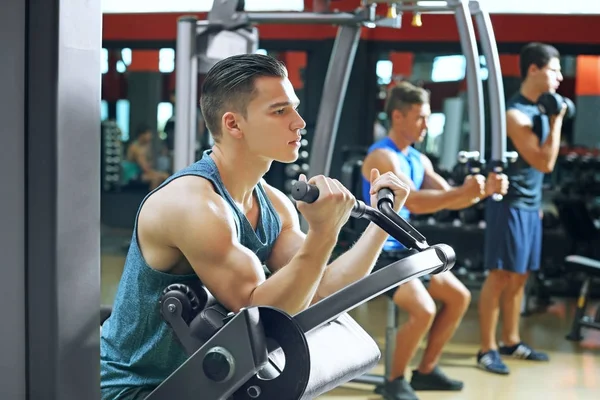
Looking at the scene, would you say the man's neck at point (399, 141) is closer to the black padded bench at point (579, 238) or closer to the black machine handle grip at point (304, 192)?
the black padded bench at point (579, 238)

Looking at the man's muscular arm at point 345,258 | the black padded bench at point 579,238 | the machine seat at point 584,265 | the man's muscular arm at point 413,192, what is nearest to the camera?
the man's muscular arm at point 345,258

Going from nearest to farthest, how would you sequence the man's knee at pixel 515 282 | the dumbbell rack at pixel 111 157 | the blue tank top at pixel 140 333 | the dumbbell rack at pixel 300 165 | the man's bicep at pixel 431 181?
the blue tank top at pixel 140 333
the man's bicep at pixel 431 181
the man's knee at pixel 515 282
the dumbbell rack at pixel 300 165
the dumbbell rack at pixel 111 157

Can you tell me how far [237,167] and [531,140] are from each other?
10.5 feet

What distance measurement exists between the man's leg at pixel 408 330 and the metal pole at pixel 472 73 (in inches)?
31.3

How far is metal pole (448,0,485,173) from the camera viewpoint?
3326 millimetres

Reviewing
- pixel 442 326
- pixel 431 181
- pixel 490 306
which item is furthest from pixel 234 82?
pixel 490 306

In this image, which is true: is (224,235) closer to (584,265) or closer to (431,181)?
(431,181)

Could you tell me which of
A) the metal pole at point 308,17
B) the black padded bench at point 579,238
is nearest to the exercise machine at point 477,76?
the metal pole at point 308,17

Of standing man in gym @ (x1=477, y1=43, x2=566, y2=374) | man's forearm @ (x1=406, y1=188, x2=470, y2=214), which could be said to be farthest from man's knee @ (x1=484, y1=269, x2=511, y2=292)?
man's forearm @ (x1=406, y1=188, x2=470, y2=214)

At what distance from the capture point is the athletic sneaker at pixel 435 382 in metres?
4.46

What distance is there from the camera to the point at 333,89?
381 centimetres

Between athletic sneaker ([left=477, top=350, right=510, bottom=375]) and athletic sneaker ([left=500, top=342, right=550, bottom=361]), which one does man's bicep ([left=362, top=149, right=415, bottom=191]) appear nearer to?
athletic sneaker ([left=477, top=350, right=510, bottom=375])

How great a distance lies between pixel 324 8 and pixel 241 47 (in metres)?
0.39

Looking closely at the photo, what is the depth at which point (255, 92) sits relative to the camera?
196 centimetres
